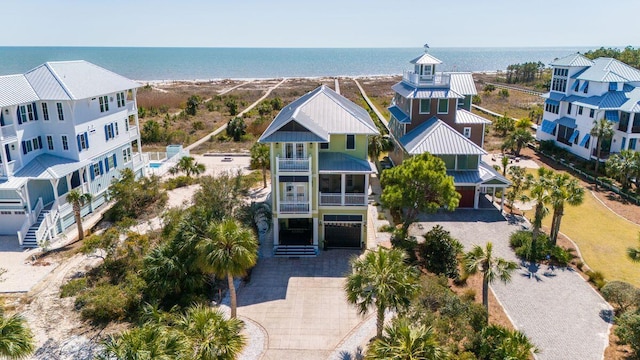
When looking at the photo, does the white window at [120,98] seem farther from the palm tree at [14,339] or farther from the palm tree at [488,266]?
the palm tree at [488,266]

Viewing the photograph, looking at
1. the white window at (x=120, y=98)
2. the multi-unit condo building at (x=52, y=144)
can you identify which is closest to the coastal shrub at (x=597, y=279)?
the multi-unit condo building at (x=52, y=144)

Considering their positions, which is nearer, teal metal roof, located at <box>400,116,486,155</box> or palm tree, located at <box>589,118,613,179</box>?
teal metal roof, located at <box>400,116,486,155</box>

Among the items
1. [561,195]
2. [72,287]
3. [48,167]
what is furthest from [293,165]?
[48,167]

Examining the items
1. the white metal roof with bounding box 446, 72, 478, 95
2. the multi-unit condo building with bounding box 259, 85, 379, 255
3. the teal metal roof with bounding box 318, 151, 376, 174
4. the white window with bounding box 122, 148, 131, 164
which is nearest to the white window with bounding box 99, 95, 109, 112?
the white window with bounding box 122, 148, 131, 164

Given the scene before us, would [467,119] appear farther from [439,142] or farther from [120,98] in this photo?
[120,98]

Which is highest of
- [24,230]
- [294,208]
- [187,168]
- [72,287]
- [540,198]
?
[540,198]

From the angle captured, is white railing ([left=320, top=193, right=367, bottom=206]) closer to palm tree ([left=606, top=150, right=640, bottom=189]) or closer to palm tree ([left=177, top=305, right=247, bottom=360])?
palm tree ([left=177, top=305, right=247, bottom=360])
